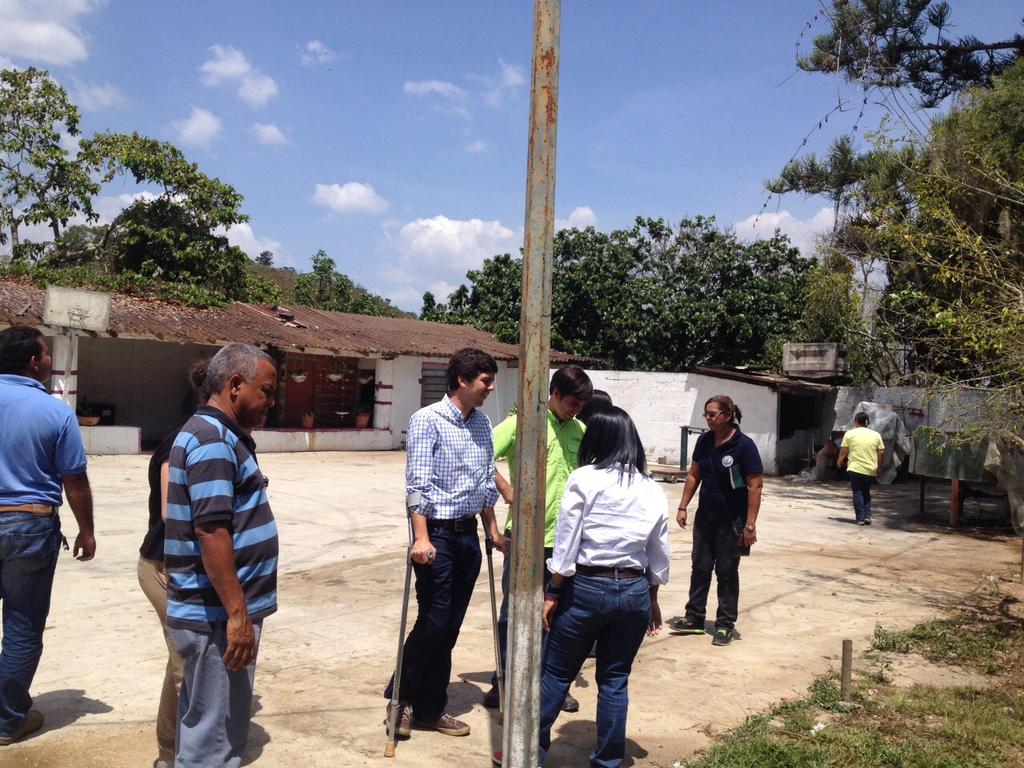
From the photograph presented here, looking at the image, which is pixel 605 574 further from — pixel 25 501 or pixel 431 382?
pixel 431 382

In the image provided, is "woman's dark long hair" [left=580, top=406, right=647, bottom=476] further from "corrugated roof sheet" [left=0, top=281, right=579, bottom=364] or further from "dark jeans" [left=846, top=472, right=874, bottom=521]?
"corrugated roof sheet" [left=0, top=281, right=579, bottom=364]

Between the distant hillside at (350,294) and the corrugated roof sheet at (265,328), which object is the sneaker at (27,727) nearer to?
the corrugated roof sheet at (265,328)

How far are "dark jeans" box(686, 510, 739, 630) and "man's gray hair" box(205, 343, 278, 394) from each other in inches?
154

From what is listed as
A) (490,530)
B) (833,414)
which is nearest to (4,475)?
(490,530)

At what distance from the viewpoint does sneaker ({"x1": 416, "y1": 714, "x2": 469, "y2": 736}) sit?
4277 mm

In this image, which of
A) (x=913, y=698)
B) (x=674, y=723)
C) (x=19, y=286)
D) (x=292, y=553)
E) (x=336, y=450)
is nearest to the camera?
(x=674, y=723)

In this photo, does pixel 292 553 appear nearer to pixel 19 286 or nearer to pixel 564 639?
pixel 564 639

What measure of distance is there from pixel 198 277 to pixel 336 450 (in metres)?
7.16

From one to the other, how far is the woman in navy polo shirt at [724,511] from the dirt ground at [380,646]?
0.92ft

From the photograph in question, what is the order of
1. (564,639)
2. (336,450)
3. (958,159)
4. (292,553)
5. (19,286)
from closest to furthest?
(564,639), (292,553), (958,159), (19,286), (336,450)

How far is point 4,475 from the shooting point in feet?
12.6

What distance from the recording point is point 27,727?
13.1 ft

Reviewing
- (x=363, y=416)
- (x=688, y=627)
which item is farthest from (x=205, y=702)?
(x=363, y=416)

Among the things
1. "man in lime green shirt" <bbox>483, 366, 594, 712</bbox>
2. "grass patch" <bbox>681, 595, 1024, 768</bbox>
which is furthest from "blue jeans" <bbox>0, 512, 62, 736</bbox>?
"grass patch" <bbox>681, 595, 1024, 768</bbox>
